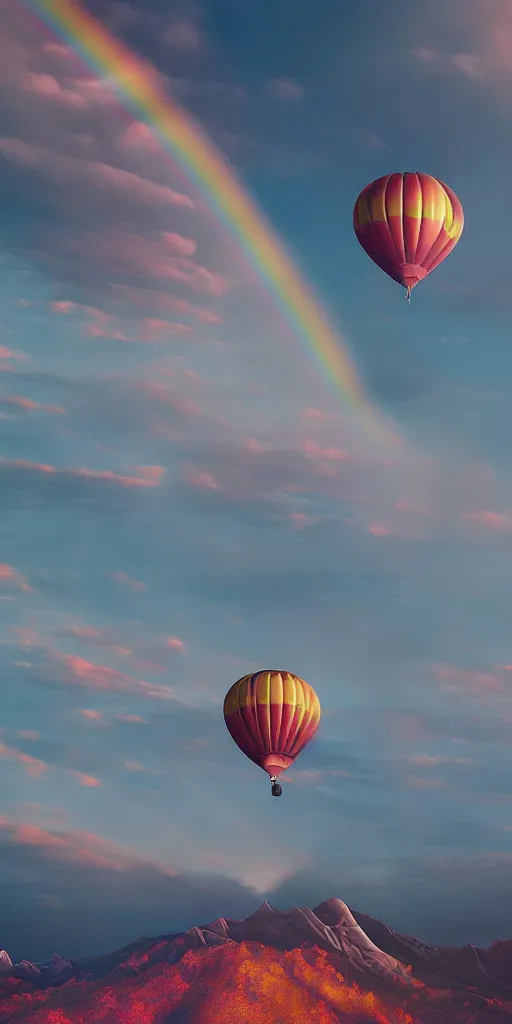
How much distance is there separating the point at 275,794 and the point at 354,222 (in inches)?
1363

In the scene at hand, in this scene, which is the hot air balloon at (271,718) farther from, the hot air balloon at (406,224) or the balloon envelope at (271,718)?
the hot air balloon at (406,224)

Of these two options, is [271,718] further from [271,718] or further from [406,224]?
[406,224]

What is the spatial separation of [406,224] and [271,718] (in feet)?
99.3

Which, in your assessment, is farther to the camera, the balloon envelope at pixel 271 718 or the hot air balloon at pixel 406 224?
the hot air balloon at pixel 406 224

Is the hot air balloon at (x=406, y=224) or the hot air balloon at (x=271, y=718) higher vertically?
the hot air balloon at (x=406, y=224)

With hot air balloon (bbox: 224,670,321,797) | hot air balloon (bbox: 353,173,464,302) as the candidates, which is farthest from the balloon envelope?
hot air balloon (bbox: 353,173,464,302)

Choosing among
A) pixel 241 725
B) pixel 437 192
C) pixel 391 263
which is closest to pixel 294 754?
pixel 241 725

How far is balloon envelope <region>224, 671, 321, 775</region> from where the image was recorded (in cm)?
7131

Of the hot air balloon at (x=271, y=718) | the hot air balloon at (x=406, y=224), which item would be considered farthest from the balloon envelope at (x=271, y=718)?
the hot air balloon at (x=406, y=224)

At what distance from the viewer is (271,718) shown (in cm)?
7225

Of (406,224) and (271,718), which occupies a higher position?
(406,224)

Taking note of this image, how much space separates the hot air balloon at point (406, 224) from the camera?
72.8 metres

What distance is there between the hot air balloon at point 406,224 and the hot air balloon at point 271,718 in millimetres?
24475

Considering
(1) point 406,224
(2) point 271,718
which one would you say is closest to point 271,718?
(2) point 271,718
